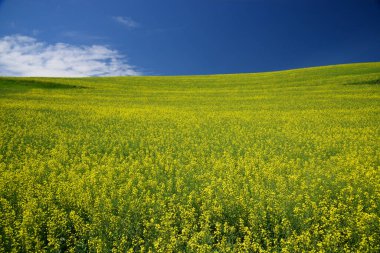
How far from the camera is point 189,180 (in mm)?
9234

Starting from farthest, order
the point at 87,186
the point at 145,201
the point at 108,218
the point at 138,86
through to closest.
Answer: the point at 138,86
the point at 87,186
the point at 145,201
the point at 108,218

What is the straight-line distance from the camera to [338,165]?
1050cm

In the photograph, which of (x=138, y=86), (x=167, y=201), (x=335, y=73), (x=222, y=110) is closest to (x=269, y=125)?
(x=222, y=110)

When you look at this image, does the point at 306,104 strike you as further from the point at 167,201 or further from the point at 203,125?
the point at 167,201

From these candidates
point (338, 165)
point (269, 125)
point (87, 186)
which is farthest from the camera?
point (269, 125)

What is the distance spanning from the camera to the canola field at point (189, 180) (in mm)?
6227

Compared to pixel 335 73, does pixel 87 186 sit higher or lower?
lower

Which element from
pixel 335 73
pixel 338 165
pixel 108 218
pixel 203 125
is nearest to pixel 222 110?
pixel 203 125

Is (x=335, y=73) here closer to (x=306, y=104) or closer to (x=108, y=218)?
(x=306, y=104)

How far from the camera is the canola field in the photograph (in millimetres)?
6227

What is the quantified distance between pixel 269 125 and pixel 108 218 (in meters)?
13.7

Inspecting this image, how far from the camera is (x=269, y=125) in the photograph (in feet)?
61.1

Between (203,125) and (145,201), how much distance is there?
37.9 feet

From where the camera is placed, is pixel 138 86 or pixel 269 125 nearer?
pixel 269 125
